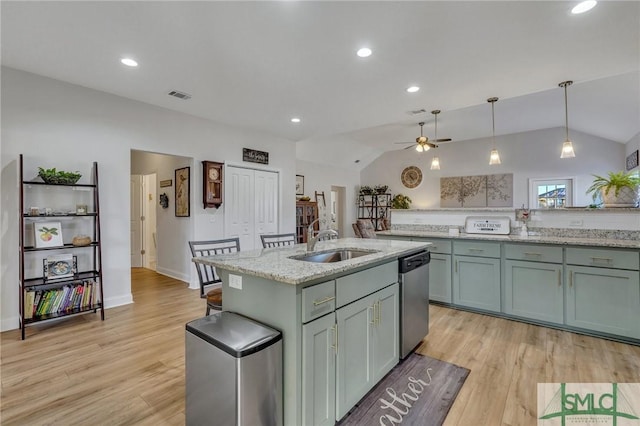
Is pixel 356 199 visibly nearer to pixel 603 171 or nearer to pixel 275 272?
pixel 603 171

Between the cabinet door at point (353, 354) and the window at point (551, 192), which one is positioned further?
the window at point (551, 192)

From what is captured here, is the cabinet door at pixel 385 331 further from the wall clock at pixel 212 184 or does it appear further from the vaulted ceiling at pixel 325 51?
the wall clock at pixel 212 184

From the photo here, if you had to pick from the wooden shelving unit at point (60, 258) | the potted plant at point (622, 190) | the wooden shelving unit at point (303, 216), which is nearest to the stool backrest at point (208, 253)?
the wooden shelving unit at point (60, 258)

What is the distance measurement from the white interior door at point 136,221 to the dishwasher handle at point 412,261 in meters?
6.07

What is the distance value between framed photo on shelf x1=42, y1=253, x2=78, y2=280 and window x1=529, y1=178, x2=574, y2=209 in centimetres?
868

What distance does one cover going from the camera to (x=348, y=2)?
2039 millimetres

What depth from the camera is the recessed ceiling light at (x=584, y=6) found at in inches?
80.0

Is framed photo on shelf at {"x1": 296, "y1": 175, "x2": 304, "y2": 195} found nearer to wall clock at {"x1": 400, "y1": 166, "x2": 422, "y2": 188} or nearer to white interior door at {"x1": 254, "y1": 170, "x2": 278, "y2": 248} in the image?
white interior door at {"x1": 254, "y1": 170, "x2": 278, "y2": 248}

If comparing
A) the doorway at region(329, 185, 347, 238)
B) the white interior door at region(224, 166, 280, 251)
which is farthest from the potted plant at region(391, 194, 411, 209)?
the white interior door at region(224, 166, 280, 251)

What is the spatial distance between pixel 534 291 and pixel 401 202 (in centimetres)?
602

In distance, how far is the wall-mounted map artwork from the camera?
7566 millimetres

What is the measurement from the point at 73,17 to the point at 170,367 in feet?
8.95

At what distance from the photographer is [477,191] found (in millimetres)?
7938

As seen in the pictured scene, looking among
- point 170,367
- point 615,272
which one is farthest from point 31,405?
point 615,272
